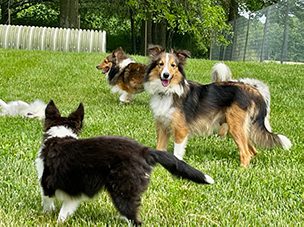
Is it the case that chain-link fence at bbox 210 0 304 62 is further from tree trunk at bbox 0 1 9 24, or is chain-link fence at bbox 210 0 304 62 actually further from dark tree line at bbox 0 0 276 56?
tree trunk at bbox 0 1 9 24

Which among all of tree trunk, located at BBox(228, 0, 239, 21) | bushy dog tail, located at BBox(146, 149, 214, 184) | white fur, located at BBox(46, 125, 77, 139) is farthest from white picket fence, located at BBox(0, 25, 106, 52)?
bushy dog tail, located at BBox(146, 149, 214, 184)

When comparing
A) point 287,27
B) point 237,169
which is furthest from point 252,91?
point 287,27

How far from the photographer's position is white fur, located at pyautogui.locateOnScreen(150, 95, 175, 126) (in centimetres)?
693

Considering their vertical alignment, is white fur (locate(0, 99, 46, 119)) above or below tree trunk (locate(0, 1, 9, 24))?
below

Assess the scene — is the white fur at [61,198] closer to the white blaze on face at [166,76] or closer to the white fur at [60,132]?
the white fur at [60,132]

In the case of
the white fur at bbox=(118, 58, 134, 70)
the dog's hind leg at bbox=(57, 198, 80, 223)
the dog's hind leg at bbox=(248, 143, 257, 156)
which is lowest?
the dog's hind leg at bbox=(248, 143, 257, 156)

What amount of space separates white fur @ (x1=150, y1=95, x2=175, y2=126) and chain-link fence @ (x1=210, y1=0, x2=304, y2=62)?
54.3ft

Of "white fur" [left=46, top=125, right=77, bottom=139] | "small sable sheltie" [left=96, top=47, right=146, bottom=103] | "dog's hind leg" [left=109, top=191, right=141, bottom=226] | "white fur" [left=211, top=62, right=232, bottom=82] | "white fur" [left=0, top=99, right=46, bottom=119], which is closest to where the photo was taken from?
"dog's hind leg" [left=109, top=191, right=141, bottom=226]

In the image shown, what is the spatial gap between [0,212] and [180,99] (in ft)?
11.3

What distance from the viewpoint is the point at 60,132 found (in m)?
4.26

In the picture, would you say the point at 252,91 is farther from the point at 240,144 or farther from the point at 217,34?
the point at 217,34

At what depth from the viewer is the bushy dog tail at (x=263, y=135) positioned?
6.92 m

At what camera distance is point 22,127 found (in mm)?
8320

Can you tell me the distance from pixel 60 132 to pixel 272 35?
23307 mm
